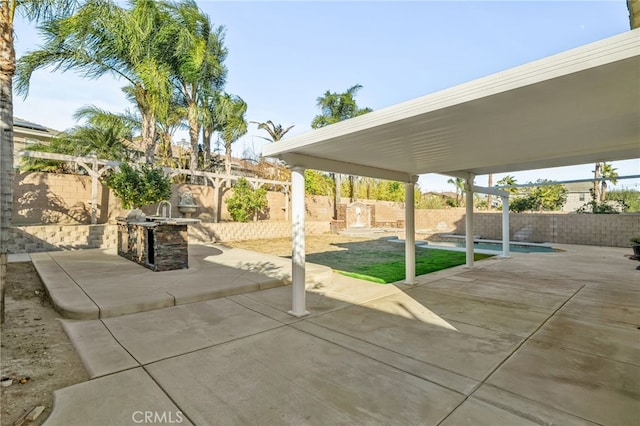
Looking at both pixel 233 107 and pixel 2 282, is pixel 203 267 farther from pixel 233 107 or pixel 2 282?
pixel 233 107

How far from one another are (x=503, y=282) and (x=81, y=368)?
22.9 feet

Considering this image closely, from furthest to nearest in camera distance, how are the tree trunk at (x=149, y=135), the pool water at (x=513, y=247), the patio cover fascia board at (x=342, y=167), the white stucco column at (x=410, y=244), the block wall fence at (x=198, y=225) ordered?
the pool water at (x=513, y=247), the tree trunk at (x=149, y=135), the block wall fence at (x=198, y=225), the white stucco column at (x=410, y=244), the patio cover fascia board at (x=342, y=167)

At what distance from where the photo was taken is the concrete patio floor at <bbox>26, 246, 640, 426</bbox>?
2.13 metres

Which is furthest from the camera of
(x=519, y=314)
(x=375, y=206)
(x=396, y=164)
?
(x=375, y=206)

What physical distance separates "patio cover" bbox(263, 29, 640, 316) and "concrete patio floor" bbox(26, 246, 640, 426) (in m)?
1.10

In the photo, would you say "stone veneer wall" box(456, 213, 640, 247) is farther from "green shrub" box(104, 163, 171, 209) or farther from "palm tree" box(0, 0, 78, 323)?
"palm tree" box(0, 0, 78, 323)

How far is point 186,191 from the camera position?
46.6 ft

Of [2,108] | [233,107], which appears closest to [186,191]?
[233,107]

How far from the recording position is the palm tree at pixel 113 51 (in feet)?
34.3

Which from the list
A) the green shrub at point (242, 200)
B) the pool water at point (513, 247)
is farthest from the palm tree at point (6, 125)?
the pool water at point (513, 247)

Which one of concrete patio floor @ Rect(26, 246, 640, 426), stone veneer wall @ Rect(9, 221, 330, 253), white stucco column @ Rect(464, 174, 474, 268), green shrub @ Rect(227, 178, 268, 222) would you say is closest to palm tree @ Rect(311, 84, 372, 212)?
green shrub @ Rect(227, 178, 268, 222)

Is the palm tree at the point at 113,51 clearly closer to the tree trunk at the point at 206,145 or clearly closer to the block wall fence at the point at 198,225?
the block wall fence at the point at 198,225

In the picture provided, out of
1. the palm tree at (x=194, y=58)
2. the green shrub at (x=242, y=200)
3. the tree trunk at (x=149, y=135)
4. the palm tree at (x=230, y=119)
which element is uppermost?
the palm tree at (x=194, y=58)

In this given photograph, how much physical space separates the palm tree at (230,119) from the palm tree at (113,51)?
448 centimetres
